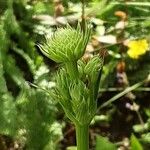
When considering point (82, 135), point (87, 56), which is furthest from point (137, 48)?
point (82, 135)

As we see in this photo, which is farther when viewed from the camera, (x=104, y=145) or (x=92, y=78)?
(x=104, y=145)

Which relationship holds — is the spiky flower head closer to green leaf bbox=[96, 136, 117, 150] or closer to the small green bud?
the small green bud

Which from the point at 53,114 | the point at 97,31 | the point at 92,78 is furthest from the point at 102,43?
the point at 92,78

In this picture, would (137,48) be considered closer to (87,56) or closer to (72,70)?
(87,56)

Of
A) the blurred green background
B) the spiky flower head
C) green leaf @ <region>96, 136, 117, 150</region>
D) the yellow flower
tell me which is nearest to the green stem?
the spiky flower head

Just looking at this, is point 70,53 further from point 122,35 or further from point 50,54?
point 122,35

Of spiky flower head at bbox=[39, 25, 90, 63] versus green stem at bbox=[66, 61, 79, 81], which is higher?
spiky flower head at bbox=[39, 25, 90, 63]

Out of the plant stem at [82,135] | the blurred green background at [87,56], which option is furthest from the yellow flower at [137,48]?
the plant stem at [82,135]
